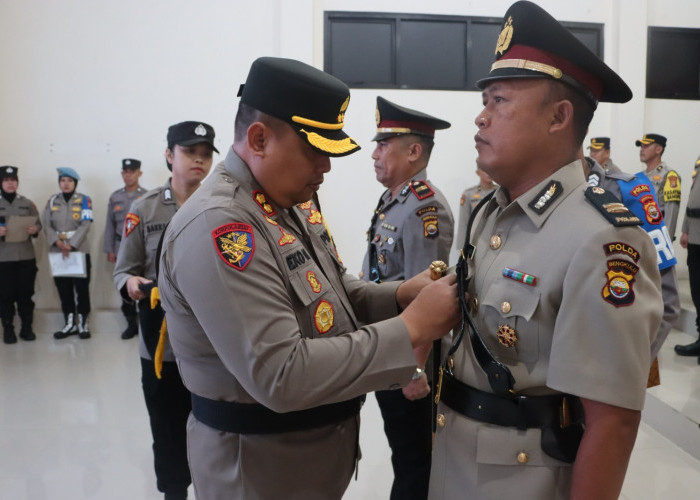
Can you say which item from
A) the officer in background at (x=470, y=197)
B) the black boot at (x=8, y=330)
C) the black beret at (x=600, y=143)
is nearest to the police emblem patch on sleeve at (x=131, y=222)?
the black boot at (x=8, y=330)

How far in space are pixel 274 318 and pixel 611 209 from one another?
2.16 ft

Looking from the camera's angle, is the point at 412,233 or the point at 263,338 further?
the point at 412,233

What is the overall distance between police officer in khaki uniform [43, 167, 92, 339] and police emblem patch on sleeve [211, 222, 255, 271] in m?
5.39

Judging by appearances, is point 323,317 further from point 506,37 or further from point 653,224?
point 653,224

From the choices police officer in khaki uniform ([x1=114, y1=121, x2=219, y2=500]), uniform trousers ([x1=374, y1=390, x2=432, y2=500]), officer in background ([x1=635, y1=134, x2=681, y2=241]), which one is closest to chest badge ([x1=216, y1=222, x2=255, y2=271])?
police officer in khaki uniform ([x1=114, y1=121, x2=219, y2=500])

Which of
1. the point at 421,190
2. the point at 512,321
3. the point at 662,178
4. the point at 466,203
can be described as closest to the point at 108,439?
the point at 421,190

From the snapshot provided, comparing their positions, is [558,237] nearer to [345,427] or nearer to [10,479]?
[345,427]

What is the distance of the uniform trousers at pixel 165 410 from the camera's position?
234 centimetres

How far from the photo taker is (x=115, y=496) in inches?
108

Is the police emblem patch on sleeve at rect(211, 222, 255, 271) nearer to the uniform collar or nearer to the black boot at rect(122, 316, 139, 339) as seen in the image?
the uniform collar

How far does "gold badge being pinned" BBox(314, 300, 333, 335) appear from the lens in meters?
1.25

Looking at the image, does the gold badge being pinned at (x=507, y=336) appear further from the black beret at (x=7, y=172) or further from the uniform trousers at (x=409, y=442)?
the black beret at (x=7, y=172)

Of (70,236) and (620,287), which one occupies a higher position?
(620,287)

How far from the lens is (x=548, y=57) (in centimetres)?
115
